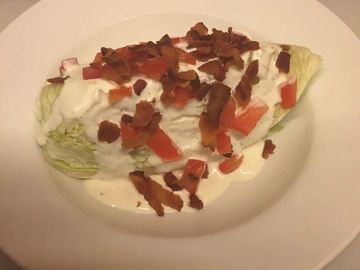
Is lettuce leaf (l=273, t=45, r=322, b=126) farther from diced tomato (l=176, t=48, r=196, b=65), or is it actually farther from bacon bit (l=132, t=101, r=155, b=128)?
bacon bit (l=132, t=101, r=155, b=128)

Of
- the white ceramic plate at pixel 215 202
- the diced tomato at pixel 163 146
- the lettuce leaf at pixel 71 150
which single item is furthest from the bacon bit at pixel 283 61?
the lettuce leaf at pixel 71 150

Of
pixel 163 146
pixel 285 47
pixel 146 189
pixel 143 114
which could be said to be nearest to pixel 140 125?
pixel 143 114

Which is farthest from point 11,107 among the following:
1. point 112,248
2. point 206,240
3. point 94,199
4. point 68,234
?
point 206,240

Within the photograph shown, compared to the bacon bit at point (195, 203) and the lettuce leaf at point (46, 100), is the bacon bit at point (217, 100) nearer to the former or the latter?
the bacon bit at point (195, 203)

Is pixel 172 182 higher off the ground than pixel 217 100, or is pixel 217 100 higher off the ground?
pixel 217 100

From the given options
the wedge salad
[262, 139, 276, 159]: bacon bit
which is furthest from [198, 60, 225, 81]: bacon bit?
[262, 139, 276, 159]: bacon bit

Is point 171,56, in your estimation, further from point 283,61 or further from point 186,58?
point 283,61
